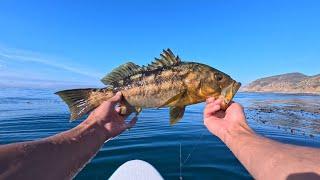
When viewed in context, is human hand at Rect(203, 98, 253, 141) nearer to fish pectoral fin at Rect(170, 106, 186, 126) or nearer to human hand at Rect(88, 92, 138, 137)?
fish pectoral fin at Rect(170, 106, 186, 126)

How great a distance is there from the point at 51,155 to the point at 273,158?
196cm

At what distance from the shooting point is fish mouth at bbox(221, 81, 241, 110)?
4.84 m

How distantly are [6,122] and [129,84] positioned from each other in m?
15.2

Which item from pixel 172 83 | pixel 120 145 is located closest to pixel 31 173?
pixel 172 83

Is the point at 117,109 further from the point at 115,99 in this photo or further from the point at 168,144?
the point at 168,144

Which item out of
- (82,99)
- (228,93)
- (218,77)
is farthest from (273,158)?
(82,99)

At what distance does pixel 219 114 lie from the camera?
4.93 m

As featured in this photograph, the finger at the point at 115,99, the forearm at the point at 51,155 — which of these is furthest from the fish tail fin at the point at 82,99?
the forearm at the point at 51,155

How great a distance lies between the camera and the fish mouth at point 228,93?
484 centimetres

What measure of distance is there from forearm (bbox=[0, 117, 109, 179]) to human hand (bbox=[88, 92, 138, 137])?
0.37m

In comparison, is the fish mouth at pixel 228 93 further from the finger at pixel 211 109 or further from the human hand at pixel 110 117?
the human hand at pixel 110 117

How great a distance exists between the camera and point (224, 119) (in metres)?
4.73

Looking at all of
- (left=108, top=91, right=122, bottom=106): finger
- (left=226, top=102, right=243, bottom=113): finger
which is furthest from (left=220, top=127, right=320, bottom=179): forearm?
(left=108, top=91, right=122, bottom=106): finger

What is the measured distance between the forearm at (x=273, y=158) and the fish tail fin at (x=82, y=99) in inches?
96.2
